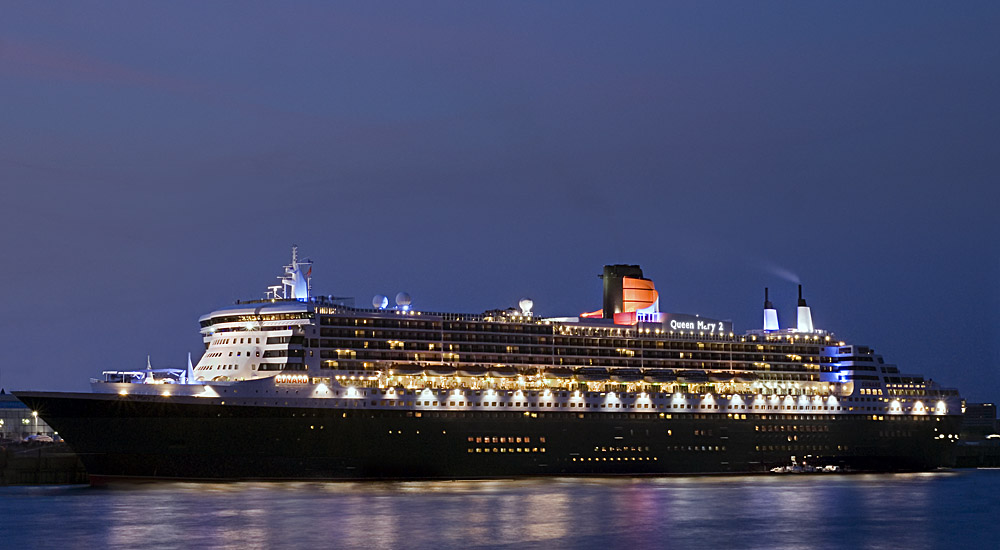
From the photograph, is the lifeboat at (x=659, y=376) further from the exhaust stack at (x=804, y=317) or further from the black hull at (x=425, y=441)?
the exhaust stack at (x=804, y=317)

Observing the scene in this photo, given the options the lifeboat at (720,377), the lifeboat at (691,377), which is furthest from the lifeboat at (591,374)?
the lifeboat at (720,377)

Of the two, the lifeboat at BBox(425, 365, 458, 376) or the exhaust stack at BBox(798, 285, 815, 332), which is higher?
the exhaust stack at BBox(798, 285, 815, 332)

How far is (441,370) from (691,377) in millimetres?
15047

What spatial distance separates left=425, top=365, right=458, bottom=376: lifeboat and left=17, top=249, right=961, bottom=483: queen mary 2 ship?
21 centimetres

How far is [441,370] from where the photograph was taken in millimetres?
66625

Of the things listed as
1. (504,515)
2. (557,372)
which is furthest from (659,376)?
(504,515)

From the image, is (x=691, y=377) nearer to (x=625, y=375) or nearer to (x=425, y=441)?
(x=625, y=375)

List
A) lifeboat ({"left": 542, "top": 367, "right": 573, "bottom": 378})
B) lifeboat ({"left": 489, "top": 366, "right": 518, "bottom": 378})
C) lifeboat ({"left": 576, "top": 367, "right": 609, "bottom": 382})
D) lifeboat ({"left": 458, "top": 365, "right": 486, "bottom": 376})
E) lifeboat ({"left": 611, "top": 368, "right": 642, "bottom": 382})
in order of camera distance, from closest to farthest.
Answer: lifeboat ({"left": 458, "top": 365, "right": 486, "bottom": 376}) < lifeboat ({"left": 489, "top": 366, "right": 518, "bottom": 378}) < lifeboat ({"left": 542, "top": 367, "right": 573, "bottom": 378}) < lifeboat ({"left": 576, "top": 367, "right": 609, "bottom": 382}) < lifeboat ({"left": 611, "top": 368, "right": 642, "bottom": 382})

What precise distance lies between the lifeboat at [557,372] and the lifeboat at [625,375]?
8.14 ft

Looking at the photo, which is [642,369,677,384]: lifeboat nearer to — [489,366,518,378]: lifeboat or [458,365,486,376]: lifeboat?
[489,366,518,378]: lifeboat

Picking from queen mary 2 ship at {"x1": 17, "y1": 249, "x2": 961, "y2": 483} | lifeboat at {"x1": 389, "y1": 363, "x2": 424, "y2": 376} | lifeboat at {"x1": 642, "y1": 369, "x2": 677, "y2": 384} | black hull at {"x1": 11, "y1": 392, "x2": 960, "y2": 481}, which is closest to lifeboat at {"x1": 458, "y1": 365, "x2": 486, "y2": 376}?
queen mary 2 ship at {"x1": 17, "y1": 249, "x2": 961, "y2": 483}

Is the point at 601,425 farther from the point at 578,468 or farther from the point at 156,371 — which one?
the point at 156,371

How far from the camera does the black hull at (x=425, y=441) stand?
59500 mm

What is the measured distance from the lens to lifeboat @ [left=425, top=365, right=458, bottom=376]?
218 feet
